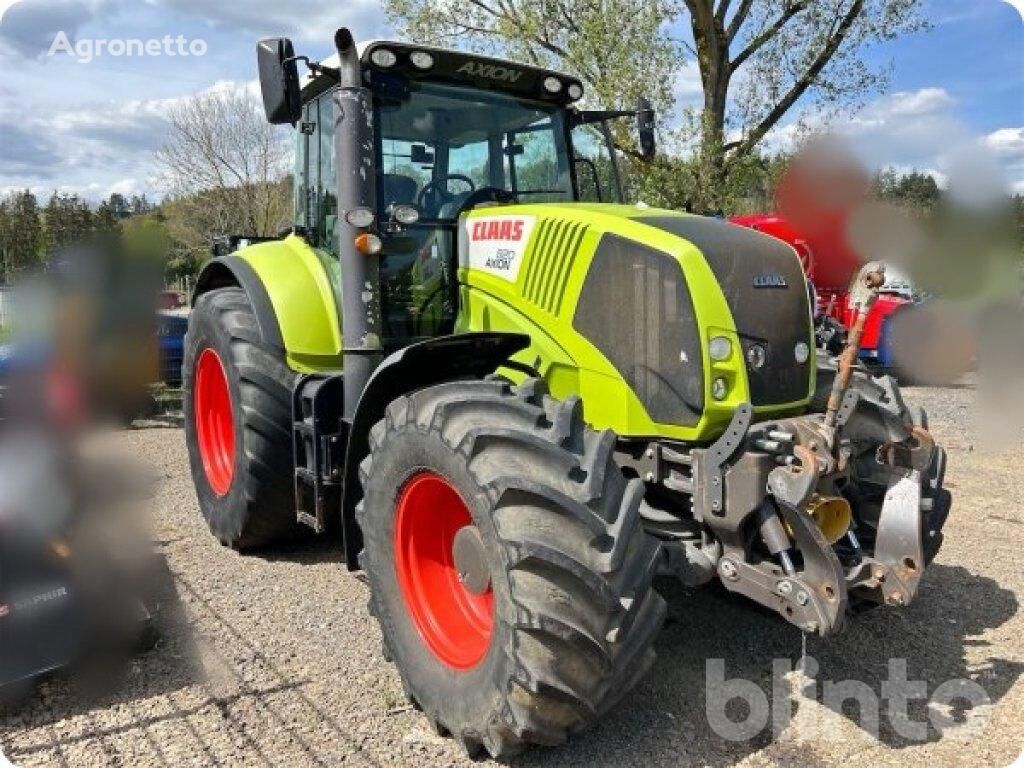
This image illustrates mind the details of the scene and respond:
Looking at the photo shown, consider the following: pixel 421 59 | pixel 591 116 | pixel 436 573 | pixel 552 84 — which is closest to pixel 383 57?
pixel 421 59

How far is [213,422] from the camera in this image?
5426 millimetres

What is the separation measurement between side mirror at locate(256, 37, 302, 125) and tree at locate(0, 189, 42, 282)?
1.14 m

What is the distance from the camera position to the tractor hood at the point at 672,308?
10.2 feet

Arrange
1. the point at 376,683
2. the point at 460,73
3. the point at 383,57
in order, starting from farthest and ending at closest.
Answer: the point at 460,73 → the point at 383,57 → the point at 376,683

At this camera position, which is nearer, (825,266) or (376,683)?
(376,683)

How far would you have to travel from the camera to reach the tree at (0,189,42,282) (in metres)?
3.49

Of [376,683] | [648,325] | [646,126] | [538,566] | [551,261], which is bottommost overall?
[376,683]

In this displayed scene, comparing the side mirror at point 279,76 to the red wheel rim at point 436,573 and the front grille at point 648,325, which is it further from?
the red wheel rim at point 436,573

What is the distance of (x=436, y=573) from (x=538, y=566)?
824 millimetres

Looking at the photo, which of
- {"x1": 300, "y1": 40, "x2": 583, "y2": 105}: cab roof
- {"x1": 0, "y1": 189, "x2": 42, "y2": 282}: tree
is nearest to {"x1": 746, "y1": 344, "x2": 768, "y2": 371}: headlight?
{"x1": 300, "y1": 40, "x2": 583, "y2": 105}: cab roof

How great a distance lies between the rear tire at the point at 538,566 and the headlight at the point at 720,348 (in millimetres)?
608

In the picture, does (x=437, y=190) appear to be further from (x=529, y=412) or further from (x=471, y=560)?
(x=471, y=560)

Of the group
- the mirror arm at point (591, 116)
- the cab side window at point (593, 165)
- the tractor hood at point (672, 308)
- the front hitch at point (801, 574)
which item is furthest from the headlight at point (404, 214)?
the front hitch at point (801, 574)

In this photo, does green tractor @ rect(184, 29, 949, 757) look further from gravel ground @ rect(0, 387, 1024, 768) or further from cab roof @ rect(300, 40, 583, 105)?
gravel ground @ rect(0, 387, 1024, 768)
